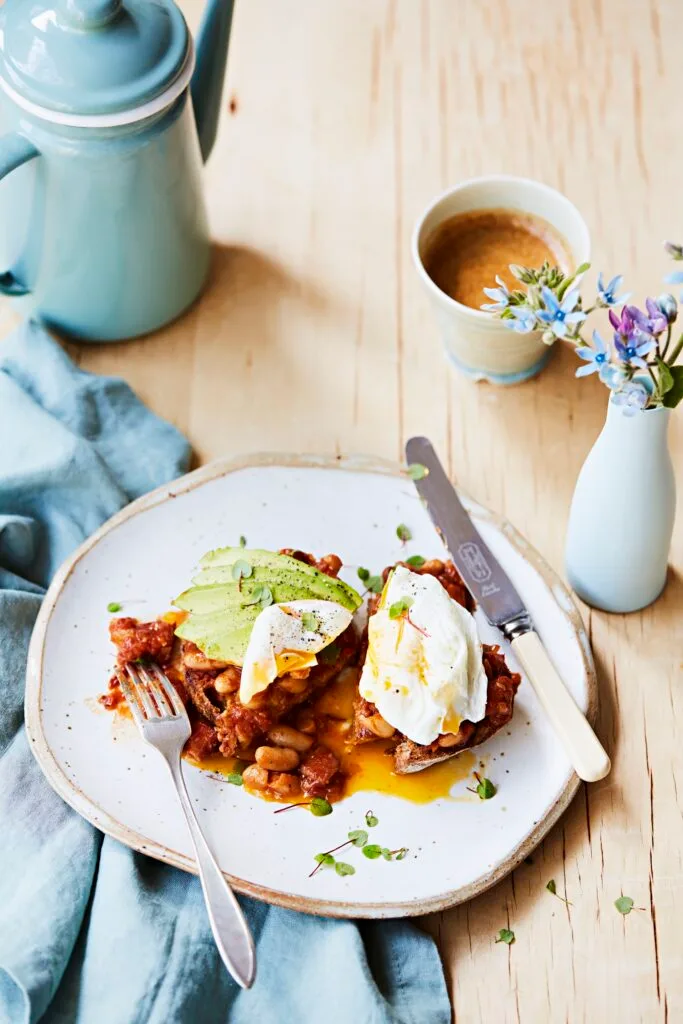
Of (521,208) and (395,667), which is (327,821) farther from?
(521,208)

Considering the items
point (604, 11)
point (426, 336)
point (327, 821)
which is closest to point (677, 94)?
point (604, 11)

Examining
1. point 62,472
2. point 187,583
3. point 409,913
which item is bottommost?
point 409,913

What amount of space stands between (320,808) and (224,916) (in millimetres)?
204

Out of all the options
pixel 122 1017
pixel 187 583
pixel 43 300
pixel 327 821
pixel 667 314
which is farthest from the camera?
pixel 43 300

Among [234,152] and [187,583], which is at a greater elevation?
[234,152]

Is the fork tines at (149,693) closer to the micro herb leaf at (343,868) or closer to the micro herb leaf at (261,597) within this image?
the micro herb leaf at (261,597)

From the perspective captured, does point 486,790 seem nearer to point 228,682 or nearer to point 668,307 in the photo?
point 228,682

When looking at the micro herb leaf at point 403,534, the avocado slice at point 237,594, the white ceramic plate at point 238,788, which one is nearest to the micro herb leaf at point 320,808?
the white ceramic plate at point 238,788

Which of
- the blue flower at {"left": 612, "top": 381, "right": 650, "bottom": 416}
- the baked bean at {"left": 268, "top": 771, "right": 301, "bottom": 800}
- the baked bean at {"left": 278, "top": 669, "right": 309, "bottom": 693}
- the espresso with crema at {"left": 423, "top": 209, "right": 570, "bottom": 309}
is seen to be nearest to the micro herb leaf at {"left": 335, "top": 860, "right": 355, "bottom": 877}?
the baked bean at {"left": 268, "top": 771, "right": 301, "bottom": 800}

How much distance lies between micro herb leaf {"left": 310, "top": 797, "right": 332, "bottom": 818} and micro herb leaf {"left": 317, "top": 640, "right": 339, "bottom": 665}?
0.66 ft

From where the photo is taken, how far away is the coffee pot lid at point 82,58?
1749 millimetres

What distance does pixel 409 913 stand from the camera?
1.57 metres

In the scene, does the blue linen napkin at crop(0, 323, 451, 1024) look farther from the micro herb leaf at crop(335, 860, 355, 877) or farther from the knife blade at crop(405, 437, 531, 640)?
the knife blade at crop(405, 437, 531, 640)

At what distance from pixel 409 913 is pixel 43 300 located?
124cm
